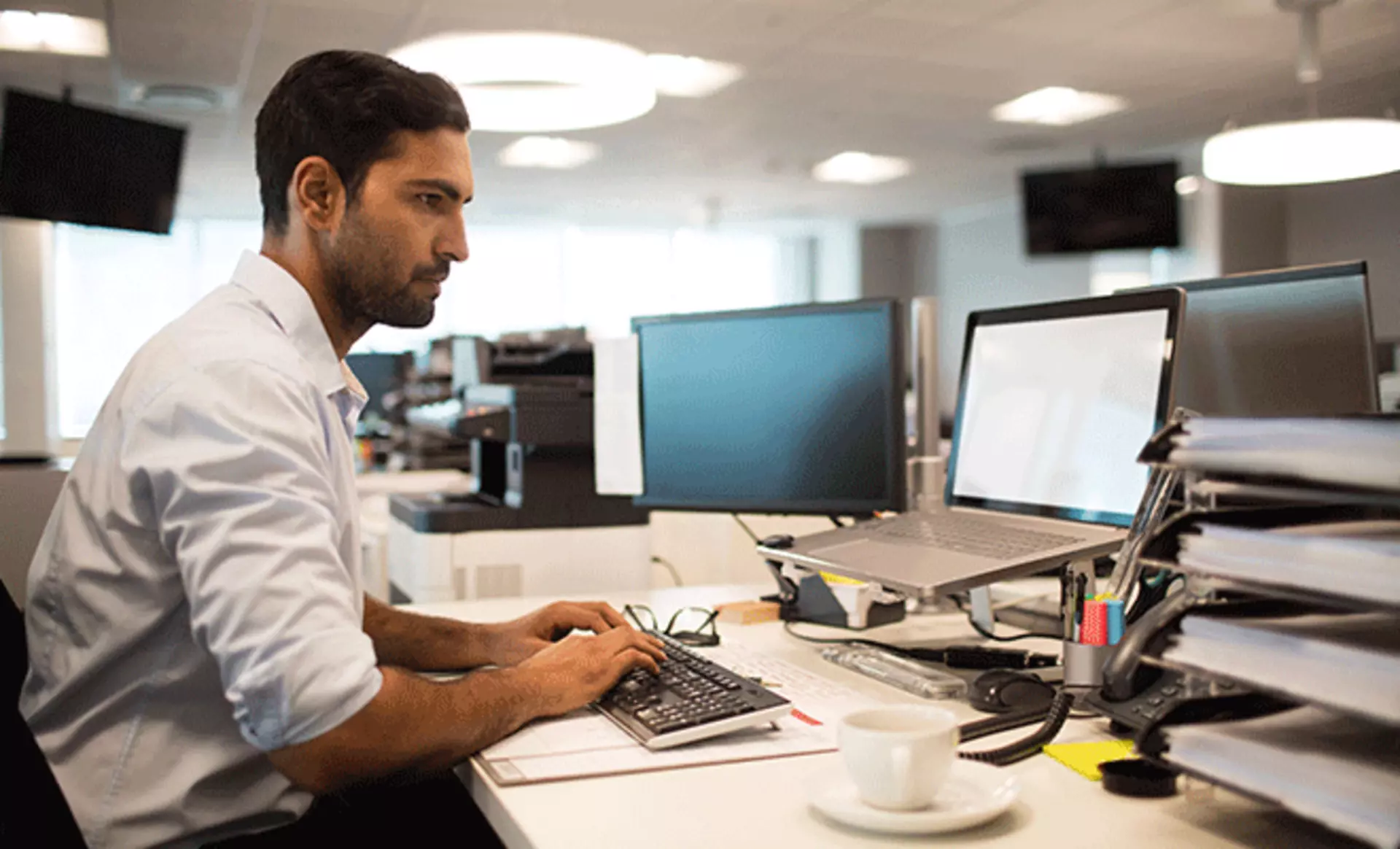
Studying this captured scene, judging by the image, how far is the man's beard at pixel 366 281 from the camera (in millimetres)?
1277

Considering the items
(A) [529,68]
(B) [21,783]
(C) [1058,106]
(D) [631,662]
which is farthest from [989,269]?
(B) [21,783]

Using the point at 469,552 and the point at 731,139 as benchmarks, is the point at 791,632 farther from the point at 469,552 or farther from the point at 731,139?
the point at 731,139

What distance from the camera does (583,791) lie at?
0.99 m

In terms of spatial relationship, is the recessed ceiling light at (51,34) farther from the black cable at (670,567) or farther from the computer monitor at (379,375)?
the black cable at (670,567)

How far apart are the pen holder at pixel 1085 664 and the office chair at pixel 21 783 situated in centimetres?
92

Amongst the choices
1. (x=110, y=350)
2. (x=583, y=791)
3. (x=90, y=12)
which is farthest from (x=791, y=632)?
(x=110, y=350)

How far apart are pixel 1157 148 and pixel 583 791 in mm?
7644

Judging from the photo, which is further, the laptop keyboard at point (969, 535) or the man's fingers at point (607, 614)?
the man's fingers at point (607, 614)

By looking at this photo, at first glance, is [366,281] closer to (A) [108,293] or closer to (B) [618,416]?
(B) [618,416]

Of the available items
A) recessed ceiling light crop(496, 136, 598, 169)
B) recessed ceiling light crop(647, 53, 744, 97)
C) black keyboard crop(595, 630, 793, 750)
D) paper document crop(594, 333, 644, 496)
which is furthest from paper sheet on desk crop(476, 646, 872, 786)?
recessed ceiling light crop(496, 136, 598, 169)

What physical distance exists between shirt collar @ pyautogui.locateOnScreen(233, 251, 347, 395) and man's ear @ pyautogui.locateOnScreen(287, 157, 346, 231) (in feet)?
0.22

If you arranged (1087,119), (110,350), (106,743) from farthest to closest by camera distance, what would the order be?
(110,350), (1087,119), (106,743)

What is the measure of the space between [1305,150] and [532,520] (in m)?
3.30

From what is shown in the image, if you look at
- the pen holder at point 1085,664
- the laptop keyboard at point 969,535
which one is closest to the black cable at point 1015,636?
the laptop keyboard at point 969,535
